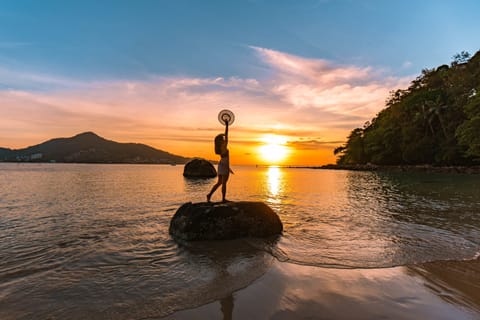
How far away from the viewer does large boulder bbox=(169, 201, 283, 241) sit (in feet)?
27.5

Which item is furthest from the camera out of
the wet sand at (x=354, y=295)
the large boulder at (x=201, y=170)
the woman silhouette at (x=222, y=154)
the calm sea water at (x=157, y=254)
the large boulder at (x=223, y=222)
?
the large boulder at (x=201, y=170)

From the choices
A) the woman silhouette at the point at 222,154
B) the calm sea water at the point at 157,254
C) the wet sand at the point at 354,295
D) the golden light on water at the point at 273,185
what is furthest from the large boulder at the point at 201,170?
the wet sand at the point at 354,295

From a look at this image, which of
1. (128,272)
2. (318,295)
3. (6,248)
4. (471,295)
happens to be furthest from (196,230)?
(471,295)

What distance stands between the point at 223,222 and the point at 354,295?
15.6 feet

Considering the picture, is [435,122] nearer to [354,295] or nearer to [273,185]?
[273,185]

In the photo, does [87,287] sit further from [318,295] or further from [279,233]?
[279,233]

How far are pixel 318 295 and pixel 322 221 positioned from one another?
24.1 ft

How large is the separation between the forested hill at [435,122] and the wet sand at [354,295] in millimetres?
49549

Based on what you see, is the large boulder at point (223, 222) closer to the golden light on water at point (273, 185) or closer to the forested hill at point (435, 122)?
the golden light on water at point (273, 185)

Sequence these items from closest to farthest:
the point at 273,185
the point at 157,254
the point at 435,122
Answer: the point at 157,254, the point at 273,185, the point at 435,122

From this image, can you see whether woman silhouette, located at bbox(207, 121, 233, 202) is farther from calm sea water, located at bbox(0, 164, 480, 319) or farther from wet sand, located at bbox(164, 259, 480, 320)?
wet sand, located at bbox(164, 259, 480, 320)

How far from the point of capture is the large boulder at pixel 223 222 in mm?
8391

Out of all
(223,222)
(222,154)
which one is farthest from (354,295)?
(222,154)

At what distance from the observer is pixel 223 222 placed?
856 cm
